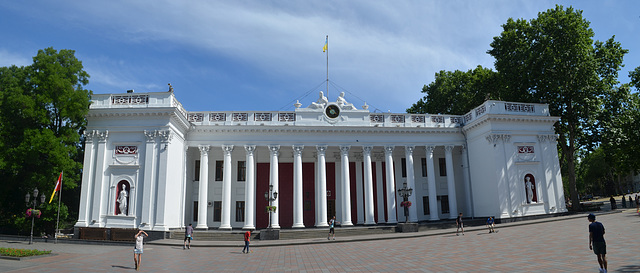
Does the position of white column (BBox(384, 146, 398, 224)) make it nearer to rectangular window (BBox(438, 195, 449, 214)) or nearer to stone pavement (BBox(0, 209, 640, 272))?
rectangular window (BBox(438, 195, 449, 214))

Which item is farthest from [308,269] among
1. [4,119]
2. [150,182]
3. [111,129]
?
[4,119]

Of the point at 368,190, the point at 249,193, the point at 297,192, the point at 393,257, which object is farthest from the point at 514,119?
the point at 249,193

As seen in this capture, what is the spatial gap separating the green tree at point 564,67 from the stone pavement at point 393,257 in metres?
11.8

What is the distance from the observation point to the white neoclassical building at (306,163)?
22.5 m

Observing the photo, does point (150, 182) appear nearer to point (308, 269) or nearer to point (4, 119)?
point (4, 119)

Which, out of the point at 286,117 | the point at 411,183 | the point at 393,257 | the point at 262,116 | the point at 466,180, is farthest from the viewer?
the point at 466,180

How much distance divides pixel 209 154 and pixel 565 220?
1014 inches

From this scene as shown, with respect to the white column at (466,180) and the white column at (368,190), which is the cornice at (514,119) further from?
the white column at (368,190)

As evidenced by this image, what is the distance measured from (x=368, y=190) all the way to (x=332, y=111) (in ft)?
21.9

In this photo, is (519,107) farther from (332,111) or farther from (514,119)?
(332,111)

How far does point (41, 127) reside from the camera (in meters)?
23.6

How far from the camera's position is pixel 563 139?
29.6 metres

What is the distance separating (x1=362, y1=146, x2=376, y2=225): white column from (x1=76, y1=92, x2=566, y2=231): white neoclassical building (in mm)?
77

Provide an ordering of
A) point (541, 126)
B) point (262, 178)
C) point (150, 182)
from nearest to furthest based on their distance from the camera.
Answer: point (150, 182) → point (541, 126) → point (262, 178)
